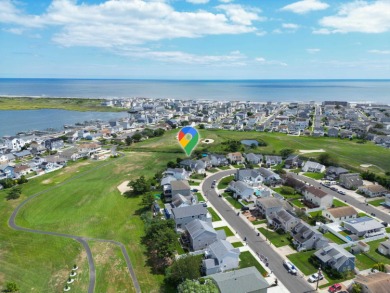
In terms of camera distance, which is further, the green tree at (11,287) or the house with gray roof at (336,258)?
the house with gray roof at (336,258)

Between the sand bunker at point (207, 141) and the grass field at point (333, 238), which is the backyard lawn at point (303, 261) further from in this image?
the sand bunker at point (207, 141)

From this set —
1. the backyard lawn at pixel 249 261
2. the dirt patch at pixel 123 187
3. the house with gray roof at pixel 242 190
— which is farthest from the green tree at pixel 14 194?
the backyard lawn at pixel 249 261

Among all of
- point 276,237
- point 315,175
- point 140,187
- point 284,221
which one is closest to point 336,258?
point 276,237

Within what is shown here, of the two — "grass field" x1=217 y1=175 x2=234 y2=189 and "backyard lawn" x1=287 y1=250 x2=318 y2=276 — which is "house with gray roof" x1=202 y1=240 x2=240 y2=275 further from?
"grass field" x1=217 y1=175 x2=234 y2=189

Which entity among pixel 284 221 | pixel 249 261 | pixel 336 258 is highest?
pixel 284 221

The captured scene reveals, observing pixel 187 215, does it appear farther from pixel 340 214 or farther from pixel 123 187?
pixel 340 214

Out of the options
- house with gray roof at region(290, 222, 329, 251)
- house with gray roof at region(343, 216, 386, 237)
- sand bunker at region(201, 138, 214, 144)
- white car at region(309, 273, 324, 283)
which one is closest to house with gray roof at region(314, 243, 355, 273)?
house with gray roof at region(290, 222, 329, 251)
